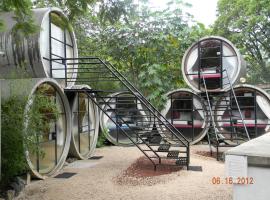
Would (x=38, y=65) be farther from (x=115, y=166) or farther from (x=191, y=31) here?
(x=191, y=31)

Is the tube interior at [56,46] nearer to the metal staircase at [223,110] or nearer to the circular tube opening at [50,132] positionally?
the circular tube opening at [50,132]

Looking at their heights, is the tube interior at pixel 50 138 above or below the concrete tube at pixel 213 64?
below

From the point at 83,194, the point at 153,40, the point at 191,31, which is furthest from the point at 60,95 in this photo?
the point at 191,31

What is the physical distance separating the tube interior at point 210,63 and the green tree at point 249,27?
35.1ft

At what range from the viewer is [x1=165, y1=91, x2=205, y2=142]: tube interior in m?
12.5

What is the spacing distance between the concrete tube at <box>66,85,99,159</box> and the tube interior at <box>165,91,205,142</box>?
3.42m

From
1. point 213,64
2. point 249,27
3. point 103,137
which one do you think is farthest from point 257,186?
point 249,27

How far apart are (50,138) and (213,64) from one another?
6.50 meters

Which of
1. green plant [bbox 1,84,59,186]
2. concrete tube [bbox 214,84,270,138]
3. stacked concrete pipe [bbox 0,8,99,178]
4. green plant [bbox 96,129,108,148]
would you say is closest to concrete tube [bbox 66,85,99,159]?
stacked concrete pipe [bbox 0,8,99,178]

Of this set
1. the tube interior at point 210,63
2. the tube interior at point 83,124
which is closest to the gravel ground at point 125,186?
the tube interior at point 83,124

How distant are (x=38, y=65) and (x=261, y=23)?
1806 cm

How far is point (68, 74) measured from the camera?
8969 mm

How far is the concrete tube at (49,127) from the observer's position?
21.5 feet

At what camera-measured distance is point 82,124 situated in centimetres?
1003
